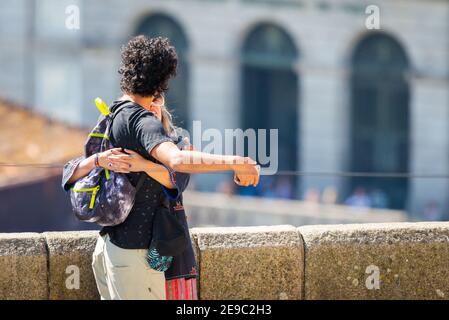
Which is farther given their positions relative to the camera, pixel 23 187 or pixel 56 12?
pixel 56 12

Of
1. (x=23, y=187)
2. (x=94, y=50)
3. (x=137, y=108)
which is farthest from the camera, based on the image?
(x=94, y=50)

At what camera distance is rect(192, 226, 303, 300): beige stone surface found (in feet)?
30.2

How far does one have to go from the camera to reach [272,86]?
39.8 meters

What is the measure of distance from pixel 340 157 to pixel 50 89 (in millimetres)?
9992

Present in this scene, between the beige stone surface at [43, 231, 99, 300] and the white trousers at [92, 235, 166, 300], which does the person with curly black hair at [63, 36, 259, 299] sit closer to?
the white trousers at [92, 235, 166, 300]

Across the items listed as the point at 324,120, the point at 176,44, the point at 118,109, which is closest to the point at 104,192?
the point at 118,109

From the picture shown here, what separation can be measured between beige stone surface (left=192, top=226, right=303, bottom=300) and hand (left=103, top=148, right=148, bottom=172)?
5.71 feet

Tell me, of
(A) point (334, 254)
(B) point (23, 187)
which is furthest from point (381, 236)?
(B) point (23, 187)

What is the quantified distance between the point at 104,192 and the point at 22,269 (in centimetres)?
160

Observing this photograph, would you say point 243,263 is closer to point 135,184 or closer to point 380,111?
point 135,184

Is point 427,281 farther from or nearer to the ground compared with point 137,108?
nearer to the ground

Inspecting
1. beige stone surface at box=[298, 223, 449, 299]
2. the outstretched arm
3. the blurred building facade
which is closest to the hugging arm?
the outstretched arm

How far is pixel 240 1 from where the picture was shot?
39219 mm

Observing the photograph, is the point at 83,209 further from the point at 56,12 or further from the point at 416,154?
the point at 56,12
